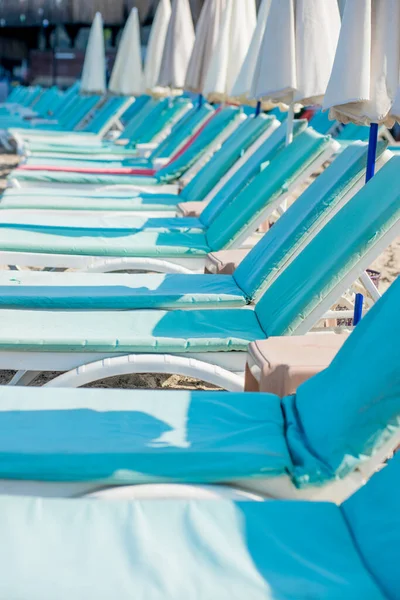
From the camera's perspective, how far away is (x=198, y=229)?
14.8ft

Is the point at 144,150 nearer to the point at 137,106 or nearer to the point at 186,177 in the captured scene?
the point at 186,177

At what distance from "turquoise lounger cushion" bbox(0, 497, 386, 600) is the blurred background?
66.1ft

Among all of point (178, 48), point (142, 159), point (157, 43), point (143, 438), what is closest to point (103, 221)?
point (143, 438)

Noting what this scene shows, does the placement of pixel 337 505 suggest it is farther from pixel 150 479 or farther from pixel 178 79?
pixel 178 79

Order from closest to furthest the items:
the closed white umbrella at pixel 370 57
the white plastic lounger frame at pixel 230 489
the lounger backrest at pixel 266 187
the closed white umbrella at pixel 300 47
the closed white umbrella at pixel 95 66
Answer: the white plastic lounger frame at pixel 230 489
the closed white umbrella at pixel 370 57
the lounger backrest at pixel 266 187
the closed white umbrella at pixel 300 47
the closed white umbrella at pixel 95 66

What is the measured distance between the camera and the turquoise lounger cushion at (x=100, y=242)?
12.4 ft

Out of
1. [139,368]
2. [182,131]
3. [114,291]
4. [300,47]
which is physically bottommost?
[182,131]

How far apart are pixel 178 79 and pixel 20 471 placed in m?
6.60

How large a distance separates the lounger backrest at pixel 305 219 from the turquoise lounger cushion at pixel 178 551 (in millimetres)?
1588

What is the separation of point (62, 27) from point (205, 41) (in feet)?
60.1

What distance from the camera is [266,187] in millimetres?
3910

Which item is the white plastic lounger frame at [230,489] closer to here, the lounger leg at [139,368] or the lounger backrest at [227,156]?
the lounger leg at [139,368]

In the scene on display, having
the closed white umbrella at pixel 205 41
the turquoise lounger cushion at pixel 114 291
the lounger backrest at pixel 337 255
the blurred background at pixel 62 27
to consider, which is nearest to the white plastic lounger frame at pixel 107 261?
the turquoise lounger cushion at pixel 114 291

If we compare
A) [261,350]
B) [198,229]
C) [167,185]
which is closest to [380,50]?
[261,350]
